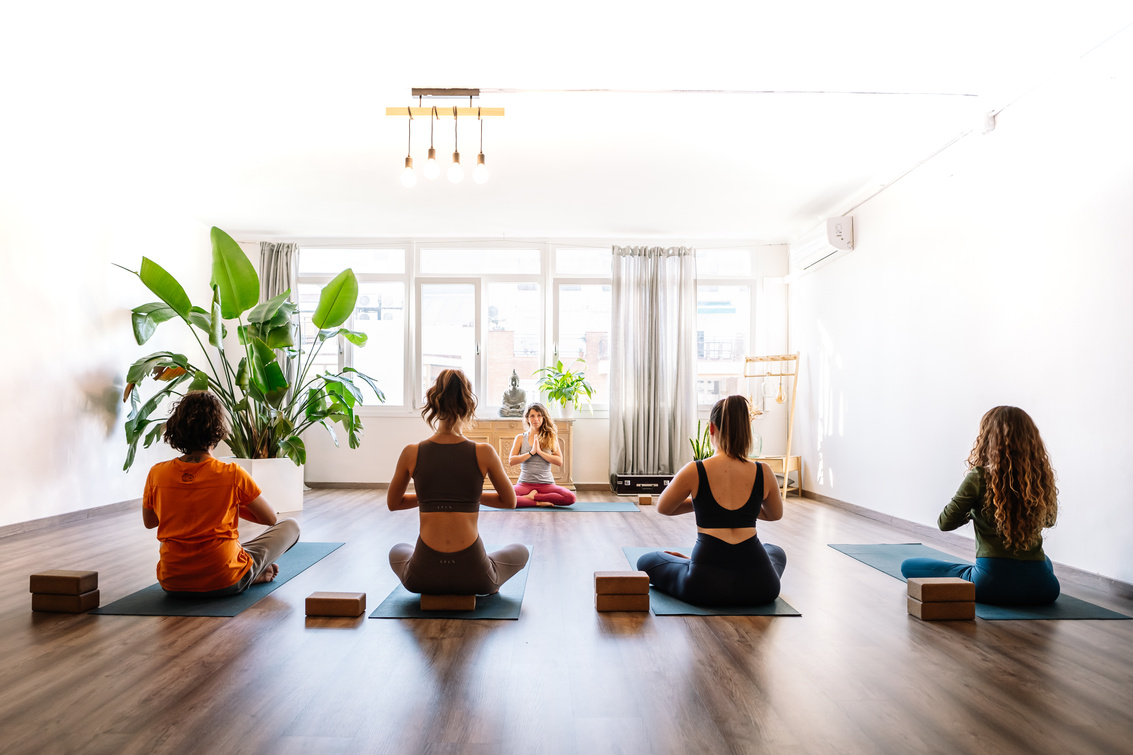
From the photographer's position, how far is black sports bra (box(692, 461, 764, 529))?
2678mm

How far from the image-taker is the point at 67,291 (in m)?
5.03

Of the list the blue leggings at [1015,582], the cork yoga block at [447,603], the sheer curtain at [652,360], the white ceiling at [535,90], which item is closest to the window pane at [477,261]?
the sheer curtain at [652,360]

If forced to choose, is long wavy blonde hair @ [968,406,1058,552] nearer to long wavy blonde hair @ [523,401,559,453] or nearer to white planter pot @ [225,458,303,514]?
long wavy blonde hair @ [523,401,559,453]

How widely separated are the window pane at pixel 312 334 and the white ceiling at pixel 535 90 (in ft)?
4.83

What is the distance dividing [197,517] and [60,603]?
0.63 metres

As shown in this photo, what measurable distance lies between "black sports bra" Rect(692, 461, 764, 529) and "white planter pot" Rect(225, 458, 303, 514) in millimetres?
3966

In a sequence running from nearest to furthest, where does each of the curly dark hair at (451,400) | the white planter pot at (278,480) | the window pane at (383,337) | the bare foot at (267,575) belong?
the curly dark hair at (451,400) → the bare foot at (267,575) → the white planter pot at (278,480) → the window pane at (383,337)

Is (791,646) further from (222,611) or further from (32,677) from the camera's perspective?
(32,677)

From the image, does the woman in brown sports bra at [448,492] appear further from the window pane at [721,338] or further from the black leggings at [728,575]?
the window pane at [721,338]

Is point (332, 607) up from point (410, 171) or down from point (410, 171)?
Answer: down

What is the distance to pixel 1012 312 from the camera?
3.91 meters

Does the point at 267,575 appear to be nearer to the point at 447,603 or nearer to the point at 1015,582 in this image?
the point at 447,603

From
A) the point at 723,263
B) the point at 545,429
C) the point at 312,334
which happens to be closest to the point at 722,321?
the point at 723,263

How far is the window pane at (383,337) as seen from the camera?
7.60 meters
